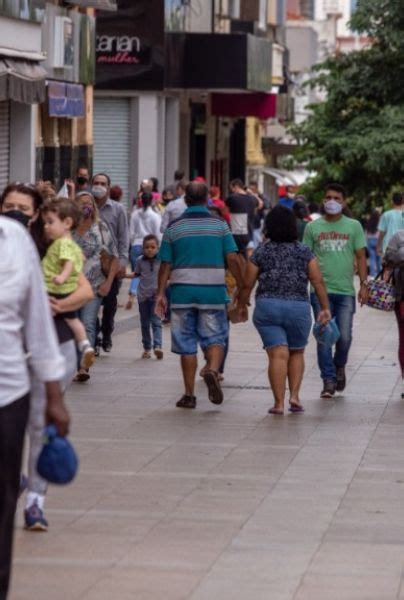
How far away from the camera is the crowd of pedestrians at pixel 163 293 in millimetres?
6762

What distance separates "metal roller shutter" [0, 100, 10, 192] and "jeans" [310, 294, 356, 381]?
11.0 metres

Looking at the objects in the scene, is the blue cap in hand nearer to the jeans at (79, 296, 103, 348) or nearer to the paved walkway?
the paved walkway

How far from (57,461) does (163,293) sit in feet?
24.6

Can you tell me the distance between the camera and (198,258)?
14375 millimetres

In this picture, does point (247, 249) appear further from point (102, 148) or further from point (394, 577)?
point (394, 577)

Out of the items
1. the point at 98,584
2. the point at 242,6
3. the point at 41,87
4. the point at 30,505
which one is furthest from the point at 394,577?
the point at 242,6

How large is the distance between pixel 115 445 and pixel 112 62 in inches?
885

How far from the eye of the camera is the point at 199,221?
14.5 meters

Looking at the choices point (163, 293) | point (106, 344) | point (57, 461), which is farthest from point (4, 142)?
point (57, 461)

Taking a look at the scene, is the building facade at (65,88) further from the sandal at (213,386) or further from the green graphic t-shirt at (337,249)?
the sandal at (213,386)

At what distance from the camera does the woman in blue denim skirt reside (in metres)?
14.1

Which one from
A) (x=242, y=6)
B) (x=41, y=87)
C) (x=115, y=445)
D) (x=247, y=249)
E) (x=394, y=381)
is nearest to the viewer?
(x=115, y=445)

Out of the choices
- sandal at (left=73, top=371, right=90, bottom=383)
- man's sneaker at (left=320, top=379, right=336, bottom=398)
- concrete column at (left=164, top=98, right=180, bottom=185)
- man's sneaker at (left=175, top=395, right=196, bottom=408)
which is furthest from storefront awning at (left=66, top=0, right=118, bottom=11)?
man's sneaker at (left=175, top=395, right=196, bottom=408)

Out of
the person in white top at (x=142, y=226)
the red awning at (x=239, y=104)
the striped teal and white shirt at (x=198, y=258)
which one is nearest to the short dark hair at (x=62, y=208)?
the striped teal and white shirt at (x=198, y=258)
